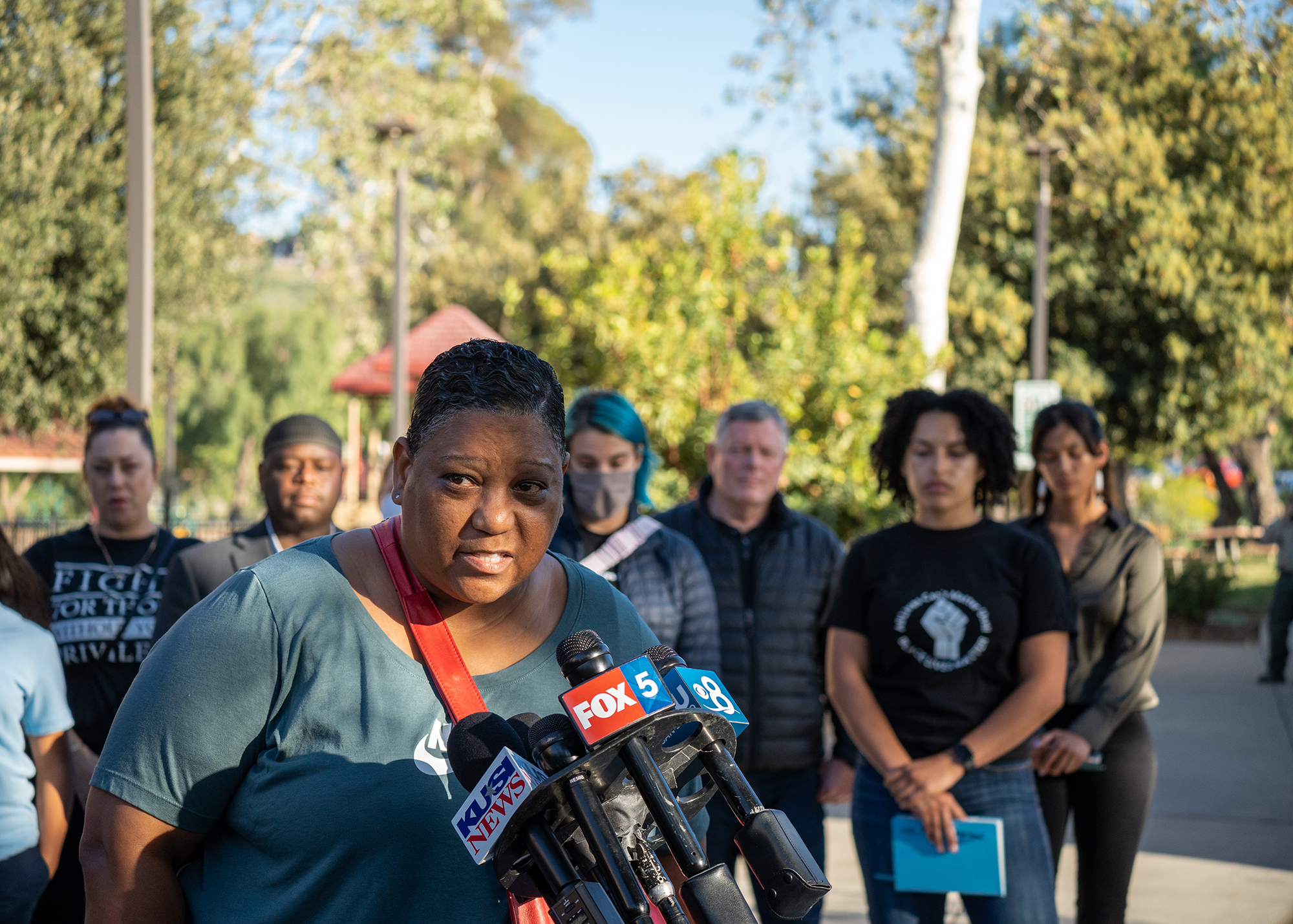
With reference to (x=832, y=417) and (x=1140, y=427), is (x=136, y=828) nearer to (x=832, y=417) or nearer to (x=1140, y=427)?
(x=832, y=417)

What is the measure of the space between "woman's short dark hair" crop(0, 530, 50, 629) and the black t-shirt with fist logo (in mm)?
2451

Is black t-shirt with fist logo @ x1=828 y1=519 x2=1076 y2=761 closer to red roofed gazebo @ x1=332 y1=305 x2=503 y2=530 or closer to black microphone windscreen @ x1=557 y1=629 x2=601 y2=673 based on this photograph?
black microphone windscreen @ x1=557 y1=629 x2=601 y2=673

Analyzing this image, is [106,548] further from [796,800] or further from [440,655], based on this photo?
[440,655]

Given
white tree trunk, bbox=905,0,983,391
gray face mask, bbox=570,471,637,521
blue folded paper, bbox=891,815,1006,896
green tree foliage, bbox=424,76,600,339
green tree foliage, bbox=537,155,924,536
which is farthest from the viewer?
green tree foliage, bbox=424,76,600,339

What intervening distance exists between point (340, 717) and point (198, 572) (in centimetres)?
235

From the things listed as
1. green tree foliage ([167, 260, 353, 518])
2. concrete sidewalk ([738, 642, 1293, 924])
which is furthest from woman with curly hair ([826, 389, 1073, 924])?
green tree foliage ([167, 260, 353, 518])

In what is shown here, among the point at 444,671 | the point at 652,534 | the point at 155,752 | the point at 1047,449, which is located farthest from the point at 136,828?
the point at 1047,449

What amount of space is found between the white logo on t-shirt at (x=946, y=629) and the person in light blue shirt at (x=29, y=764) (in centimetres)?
236

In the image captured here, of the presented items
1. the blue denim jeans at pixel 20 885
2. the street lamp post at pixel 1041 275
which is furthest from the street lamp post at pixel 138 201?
the street lamp post at pixel 1041 275

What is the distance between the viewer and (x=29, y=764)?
3264mm

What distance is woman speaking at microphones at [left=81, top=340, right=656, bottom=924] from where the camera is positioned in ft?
5.27

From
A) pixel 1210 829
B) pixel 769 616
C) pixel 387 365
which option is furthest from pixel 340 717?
pixel 387 365

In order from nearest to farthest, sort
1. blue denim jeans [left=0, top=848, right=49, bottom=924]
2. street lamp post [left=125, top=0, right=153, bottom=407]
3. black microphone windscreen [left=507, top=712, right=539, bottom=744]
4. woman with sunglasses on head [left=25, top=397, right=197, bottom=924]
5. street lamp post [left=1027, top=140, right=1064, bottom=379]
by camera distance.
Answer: black microphone windscreen [left=507, top=712, right=539, bottom=744]
blue denim jeans [left=0, top=848, right=49, bottom=924]
woman with sunglasses on head [left=25, top=397, right=197, bottom=924]
street lamp post [left=125, top=0, right=153, bottom=407]
street lamp post [left=1027, top=140, right=1064, bottom=379]

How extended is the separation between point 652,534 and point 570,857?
2.74 m
